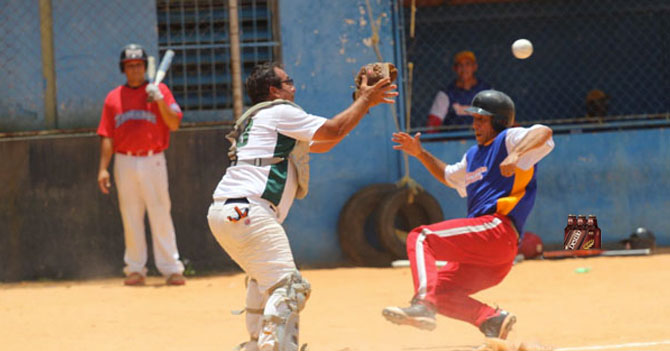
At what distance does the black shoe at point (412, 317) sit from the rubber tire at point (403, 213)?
4945mm

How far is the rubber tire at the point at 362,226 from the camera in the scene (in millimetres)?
11133

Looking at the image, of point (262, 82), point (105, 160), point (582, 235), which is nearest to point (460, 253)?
point (262, 82)

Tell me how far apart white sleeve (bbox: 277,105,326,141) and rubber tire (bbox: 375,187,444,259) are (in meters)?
5.53

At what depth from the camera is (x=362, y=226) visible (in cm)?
1120

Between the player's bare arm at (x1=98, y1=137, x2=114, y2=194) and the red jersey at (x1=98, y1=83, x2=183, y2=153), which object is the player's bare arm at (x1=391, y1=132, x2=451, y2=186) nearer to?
the red jersey at (x1=98, y1=83, x2=183, y2=153)

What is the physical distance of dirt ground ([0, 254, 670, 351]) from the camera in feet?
22.3

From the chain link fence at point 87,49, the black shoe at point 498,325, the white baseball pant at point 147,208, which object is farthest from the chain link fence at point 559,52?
the black shoe at point 498,325

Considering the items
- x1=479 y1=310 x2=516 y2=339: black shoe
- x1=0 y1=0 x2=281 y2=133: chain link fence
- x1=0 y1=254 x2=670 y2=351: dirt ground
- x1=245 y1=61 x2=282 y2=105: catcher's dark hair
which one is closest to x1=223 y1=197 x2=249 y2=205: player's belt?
x1=245 y1=61 x2=282 y2=105: catcher's dark hair

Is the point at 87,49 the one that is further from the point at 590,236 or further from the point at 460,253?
the point at 590,236

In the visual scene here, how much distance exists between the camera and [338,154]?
11484 millimetres

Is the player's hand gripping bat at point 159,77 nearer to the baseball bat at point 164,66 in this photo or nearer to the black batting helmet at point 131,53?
the baseball bat at point 164,66

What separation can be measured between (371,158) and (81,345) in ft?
17.2

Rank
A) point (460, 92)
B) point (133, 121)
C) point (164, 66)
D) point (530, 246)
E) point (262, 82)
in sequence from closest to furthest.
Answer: point (262, 82), point (133, 121), point (164, 66), point (530, 246), point (460, 92)

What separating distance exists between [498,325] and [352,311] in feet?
7.28
